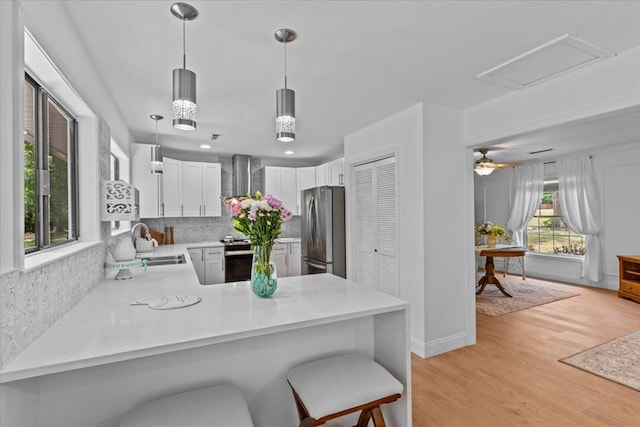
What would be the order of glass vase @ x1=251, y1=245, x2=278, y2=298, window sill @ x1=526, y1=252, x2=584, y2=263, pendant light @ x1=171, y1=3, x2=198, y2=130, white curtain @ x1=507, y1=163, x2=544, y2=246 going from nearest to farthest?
pendant light @ x1=171, y1=3, x2=198, y2=130
glass vase @ x1=251, y1=245, x2=278, y2=298
window sill @ x1=526, y1=252, x2=584, y2=263
white curtain @ x1=507, y1=163, x2=544, y2=246

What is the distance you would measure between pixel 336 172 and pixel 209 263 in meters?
2.45

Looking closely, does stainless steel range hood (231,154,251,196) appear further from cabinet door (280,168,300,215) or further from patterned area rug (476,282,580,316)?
patterned area rug (476,282,580,316)

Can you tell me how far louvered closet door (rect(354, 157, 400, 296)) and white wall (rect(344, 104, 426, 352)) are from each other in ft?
0.39

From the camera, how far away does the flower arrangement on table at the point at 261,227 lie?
1.75 m

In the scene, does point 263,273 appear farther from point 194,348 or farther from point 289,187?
point 289,187

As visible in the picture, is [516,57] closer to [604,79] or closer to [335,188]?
[604,79]

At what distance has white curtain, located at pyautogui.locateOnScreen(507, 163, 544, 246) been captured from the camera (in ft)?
21.5

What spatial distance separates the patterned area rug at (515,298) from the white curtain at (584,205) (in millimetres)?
864

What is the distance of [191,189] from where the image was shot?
17.3 ft

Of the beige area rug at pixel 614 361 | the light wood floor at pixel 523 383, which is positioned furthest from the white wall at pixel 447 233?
the beige area rug at pixel 614 361

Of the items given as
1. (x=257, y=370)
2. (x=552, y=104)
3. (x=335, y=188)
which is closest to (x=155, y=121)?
(x=335, y=188)

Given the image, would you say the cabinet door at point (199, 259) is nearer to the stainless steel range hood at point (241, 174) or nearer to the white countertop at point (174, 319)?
the stainless steel range hood at point (241, 174)

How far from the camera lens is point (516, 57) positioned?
2215mm

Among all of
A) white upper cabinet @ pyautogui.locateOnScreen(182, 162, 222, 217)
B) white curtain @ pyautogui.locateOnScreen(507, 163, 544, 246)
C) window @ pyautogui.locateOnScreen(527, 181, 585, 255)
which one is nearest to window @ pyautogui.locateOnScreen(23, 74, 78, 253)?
white upper cabinet @ pyautogui.locateOnScreen(182, 162, 222, 217)
